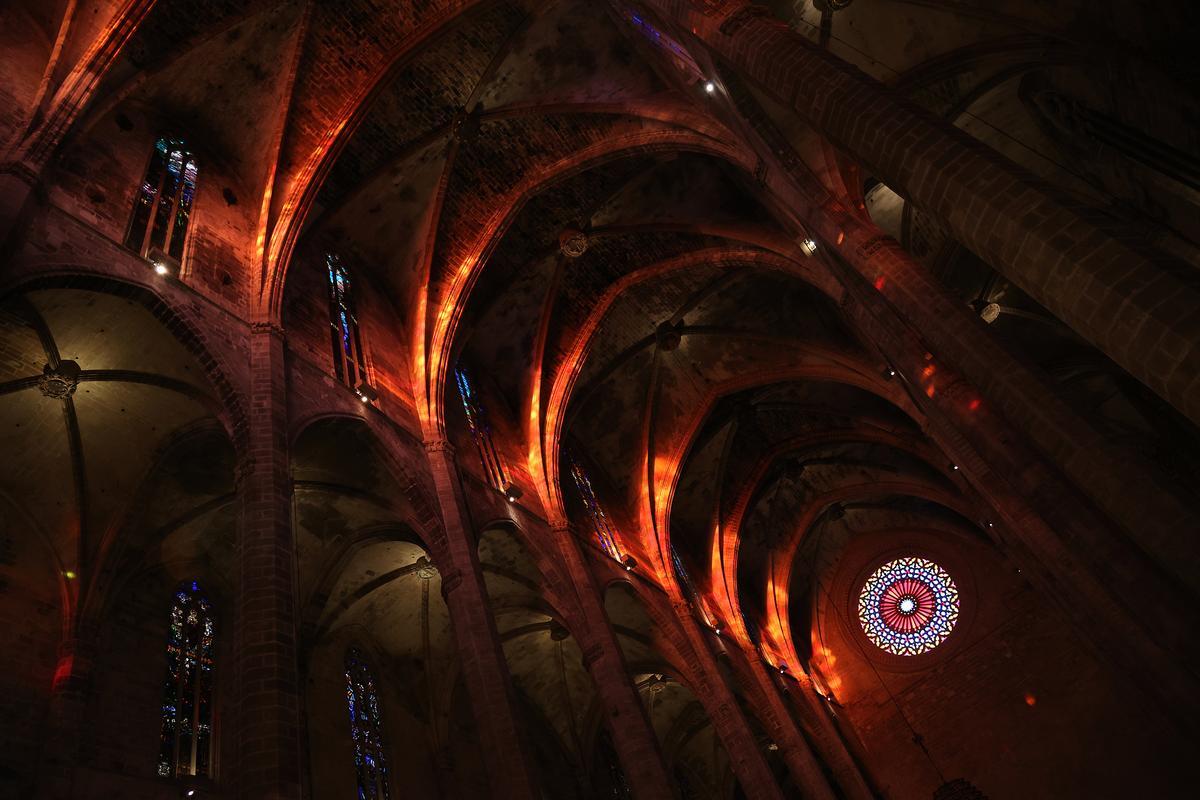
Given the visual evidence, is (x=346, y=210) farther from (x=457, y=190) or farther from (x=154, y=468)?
(x=154, y=468)

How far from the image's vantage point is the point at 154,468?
41.8ft

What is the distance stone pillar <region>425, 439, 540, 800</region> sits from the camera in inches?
383

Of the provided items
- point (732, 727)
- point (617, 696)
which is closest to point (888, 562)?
point (732, 727)

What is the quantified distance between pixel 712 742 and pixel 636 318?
499 inches

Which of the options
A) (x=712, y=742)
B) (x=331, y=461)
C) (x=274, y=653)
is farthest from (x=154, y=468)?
(x=712, y=742)

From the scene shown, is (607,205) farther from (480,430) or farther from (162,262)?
(162,262)

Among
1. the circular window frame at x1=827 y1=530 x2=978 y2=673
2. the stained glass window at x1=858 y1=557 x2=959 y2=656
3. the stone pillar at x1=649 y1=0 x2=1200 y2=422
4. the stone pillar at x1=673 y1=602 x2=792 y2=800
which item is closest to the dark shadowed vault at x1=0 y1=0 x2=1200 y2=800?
the stone pillar at x1=649 y1=0 x2=1200 y2=422

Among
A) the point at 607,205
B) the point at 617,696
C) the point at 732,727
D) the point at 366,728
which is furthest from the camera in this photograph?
the point at 607,205

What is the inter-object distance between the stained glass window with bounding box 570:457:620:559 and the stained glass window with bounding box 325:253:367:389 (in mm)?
6645

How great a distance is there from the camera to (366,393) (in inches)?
499

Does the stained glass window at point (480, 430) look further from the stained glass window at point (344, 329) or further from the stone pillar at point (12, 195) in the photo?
the stone pillar at point (12, 195)

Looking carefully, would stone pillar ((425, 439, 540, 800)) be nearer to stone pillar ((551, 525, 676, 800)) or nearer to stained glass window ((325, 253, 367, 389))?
stained glass window ((325, 253, 367, 389))

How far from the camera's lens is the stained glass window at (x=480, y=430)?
1560 cm

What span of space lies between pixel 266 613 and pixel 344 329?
22.8 feet
